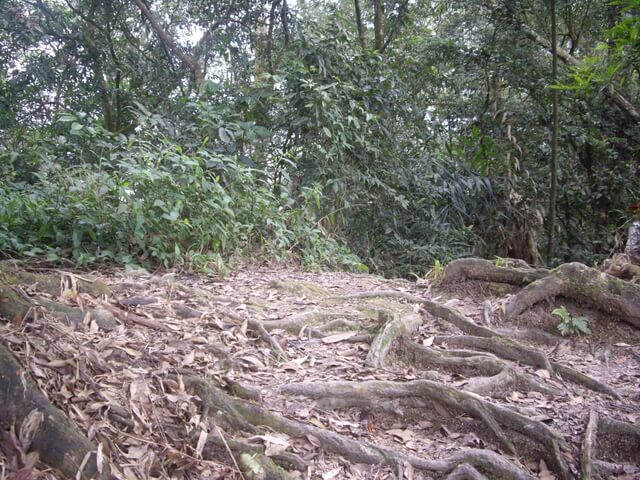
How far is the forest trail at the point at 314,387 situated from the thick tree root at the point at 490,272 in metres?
0.64

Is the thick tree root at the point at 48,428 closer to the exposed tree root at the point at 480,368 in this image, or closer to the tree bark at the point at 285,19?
the exposed tree root at the point at 480,368

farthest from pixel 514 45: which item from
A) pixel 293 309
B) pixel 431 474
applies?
pixel 431 474

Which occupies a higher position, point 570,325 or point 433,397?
point 570,325

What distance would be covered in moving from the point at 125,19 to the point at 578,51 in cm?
919

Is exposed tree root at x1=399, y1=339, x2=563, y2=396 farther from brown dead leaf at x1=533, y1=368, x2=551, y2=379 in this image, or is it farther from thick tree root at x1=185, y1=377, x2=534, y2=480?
thick tree root at x1=185, y1=377, x2=534, y2=480

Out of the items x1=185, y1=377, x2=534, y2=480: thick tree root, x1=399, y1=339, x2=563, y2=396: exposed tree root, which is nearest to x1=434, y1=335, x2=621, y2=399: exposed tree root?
x1=399, y1=339, x2=563, y2=396: exposed tree root

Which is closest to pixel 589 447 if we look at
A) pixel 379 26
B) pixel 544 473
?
pixel 544 473

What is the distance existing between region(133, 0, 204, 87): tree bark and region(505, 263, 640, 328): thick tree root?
21.6 feet

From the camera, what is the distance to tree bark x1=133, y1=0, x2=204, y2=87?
9.00 m

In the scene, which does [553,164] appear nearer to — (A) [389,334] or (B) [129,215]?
(A) [389,334]

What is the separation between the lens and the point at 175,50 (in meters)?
9.28

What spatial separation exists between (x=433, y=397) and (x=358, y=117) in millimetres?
6106

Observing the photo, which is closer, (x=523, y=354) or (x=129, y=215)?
(x=523, y=354)

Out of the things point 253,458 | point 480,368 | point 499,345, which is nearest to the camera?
point 253,458
